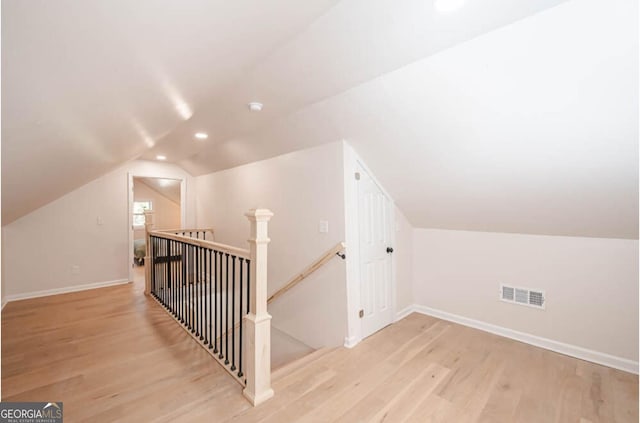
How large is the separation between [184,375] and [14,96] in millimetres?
2045

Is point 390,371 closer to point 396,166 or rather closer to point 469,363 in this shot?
point 469,363

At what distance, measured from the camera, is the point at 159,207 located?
317 inches

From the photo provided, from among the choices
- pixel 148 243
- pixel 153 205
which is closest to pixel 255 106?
pixel 148 243

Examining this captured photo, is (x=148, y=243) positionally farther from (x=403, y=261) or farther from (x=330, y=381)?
(x=403, y=261)

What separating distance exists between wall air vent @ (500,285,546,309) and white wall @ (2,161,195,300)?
18.7ft

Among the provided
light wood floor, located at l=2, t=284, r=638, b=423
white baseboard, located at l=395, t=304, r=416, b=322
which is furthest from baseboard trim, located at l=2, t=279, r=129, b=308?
white baseboard, located at l=395, t=304, r=416, b=322

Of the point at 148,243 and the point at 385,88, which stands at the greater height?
the point at 385,88

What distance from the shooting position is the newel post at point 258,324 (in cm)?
185

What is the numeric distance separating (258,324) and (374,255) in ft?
5.27

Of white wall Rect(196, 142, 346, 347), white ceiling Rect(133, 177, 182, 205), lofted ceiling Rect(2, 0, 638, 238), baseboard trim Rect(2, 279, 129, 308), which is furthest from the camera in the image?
white ceiling Rect(133, 177, 182, 205)

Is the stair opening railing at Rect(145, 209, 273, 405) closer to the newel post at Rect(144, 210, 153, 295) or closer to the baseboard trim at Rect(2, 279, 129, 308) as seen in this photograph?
the newel post at Rect(144, 210, 153, 295)

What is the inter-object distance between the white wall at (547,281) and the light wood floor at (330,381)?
0.83 feet

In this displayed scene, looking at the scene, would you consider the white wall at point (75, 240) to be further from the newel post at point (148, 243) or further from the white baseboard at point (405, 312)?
the white baseboard at point (405, 312)

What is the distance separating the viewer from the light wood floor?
A: 70.5 inches
